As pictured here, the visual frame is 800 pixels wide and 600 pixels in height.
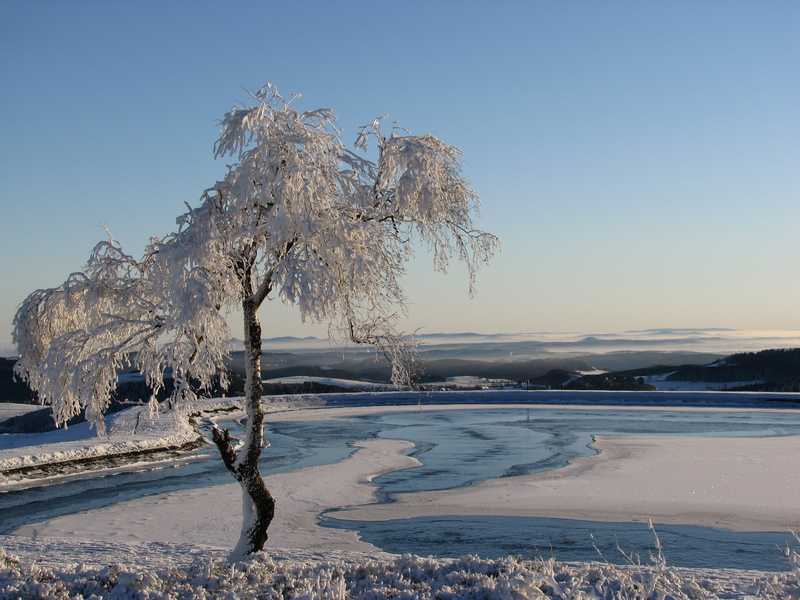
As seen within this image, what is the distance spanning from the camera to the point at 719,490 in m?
13.3

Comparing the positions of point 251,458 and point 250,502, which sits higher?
point 251,458

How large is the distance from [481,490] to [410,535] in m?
3.73

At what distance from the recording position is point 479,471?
16.1 metres

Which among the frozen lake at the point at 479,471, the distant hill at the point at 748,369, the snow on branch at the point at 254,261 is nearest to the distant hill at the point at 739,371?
the distant hill at the point at 748,369

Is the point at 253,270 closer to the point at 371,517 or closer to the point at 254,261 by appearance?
the point at 254,261

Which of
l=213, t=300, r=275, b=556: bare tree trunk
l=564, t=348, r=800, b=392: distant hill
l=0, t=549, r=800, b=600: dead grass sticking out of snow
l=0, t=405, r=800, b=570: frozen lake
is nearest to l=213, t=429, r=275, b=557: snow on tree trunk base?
l=213, t=300, r=275, b=556: bare tree trunk

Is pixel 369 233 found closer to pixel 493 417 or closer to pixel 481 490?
pixel 481 490

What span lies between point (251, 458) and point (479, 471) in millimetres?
9104

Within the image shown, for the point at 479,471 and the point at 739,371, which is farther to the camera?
the point at 739,371

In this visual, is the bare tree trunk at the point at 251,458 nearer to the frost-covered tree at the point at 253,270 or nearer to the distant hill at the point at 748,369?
the frost-covered tree at the point at 253,270

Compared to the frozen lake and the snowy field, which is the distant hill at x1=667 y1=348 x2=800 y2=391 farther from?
the snowy field

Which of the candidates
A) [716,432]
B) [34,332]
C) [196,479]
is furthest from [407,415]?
[34,332]

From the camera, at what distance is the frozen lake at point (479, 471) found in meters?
9.50

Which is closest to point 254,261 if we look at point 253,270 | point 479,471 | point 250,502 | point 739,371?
point 253,270
